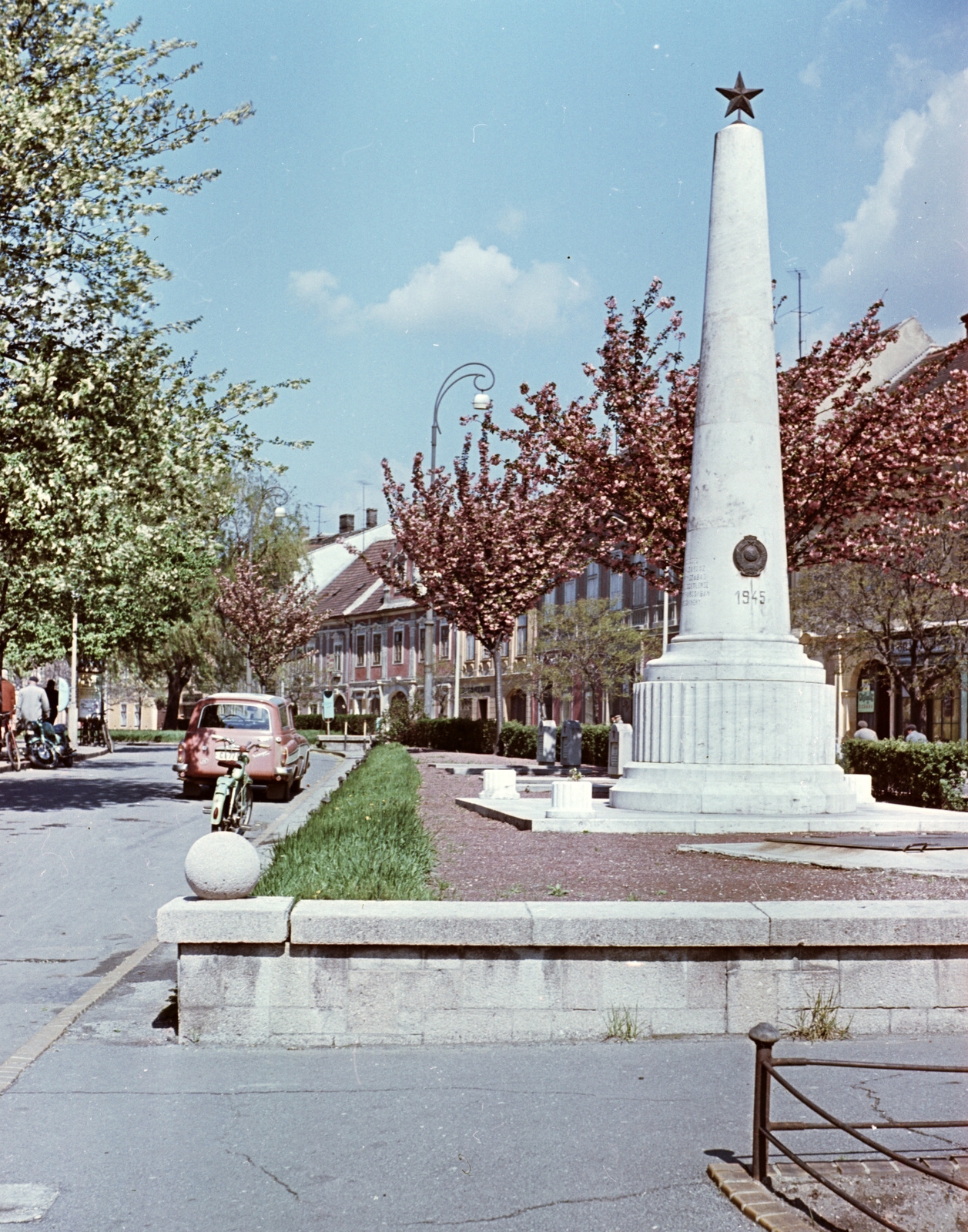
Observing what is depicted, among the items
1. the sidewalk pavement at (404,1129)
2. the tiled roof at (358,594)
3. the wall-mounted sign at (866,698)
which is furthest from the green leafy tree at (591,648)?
the sidewalk pavement at (404,1129)

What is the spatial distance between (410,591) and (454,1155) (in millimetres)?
38745

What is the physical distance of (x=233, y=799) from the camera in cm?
1577

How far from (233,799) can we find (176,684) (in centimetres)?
4785

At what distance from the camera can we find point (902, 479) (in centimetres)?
2316

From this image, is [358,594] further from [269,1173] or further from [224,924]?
[269,1173]

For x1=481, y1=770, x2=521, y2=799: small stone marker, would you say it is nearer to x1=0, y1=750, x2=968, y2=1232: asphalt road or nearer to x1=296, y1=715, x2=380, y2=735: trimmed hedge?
x1=0, y1=750, x2=968, y2=1232: asphalt road

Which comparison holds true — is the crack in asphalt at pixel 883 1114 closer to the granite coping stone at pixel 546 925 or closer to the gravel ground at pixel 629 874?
the granite coping stone at pixel 546 925

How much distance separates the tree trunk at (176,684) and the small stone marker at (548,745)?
100 feet

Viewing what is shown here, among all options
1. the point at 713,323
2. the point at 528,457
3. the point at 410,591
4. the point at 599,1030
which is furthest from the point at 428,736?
the point at 599,1030

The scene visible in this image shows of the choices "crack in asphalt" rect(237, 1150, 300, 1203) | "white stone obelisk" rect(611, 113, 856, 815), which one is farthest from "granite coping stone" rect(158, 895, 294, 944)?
"white stone obelisk" rect(611, 113, 856, 815)

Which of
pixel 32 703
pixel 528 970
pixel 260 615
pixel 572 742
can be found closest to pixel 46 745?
pixel 32 703

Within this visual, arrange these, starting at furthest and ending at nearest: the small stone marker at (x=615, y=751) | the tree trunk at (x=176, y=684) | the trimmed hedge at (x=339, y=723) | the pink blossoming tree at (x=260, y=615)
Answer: the trimmed hedge at (x=339, y=723), the tree trunk at (x=176, y=684), the pink blossoming tree at (x=260, y=615), the small stone marker at (x=615, y=751)

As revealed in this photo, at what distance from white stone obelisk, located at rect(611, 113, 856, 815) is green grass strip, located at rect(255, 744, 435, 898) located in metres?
2.91

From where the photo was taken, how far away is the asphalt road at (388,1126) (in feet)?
14.7
